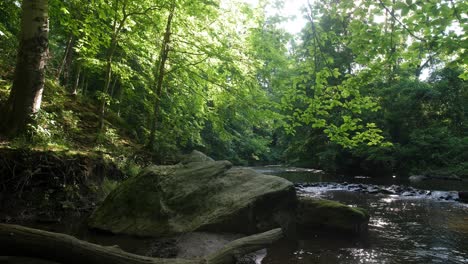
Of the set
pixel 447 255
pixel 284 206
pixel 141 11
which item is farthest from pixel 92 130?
pixel 447 255

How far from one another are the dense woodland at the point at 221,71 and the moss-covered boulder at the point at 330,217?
210 centimetres

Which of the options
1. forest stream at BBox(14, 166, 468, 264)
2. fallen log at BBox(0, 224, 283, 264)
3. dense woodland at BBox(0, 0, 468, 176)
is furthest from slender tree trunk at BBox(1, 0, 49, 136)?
fallen log at BBox(0, 224, 283, 264)

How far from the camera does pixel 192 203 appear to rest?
22.2ft

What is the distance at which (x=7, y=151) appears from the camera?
6.03 metres

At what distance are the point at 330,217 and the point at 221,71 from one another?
875 cm

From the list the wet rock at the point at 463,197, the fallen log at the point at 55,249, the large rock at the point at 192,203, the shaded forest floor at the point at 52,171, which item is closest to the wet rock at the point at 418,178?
the wet rock at the point at 463,197

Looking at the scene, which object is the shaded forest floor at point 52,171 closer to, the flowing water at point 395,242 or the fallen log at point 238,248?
the fallen log at point 238,248

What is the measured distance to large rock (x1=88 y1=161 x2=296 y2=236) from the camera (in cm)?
625

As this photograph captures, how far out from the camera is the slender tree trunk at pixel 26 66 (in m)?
6.60

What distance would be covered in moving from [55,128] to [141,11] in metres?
5.11

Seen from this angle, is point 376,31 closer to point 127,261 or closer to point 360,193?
point 127,261

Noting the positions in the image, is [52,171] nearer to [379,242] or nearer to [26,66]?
[26,66]

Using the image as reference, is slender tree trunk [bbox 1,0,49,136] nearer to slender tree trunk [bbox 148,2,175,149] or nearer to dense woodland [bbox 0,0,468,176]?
dense woodland [bbox 0,0,468,176]

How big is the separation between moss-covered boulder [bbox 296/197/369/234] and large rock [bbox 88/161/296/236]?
0.43 m
